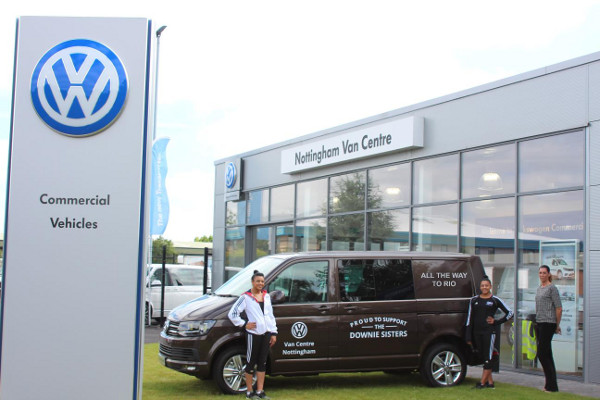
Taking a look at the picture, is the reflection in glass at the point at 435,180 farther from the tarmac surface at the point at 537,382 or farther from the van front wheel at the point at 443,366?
the van front wheel at the point at 443,366

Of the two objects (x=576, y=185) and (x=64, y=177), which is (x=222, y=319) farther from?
(x=576, y=185)

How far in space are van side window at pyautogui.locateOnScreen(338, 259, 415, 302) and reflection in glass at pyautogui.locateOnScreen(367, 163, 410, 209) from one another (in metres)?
5.00

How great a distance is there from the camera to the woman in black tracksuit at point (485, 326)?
10.8 metres

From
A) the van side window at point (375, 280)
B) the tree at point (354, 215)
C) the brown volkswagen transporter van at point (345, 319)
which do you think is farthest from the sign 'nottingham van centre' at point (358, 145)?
the van side window at point (375, 280)

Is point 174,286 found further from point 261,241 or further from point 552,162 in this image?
point 552,162

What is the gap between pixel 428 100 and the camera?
1548 cm

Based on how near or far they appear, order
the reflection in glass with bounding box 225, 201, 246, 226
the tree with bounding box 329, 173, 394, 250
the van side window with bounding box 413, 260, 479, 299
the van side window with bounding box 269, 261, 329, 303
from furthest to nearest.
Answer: the reflection in glass with bounding box 225, 201, 246, 226
the tree with bounding box 329, 173, 394, 250
the van side window with bounding box 413, 260, 479, 299
the van side window with bounding box 269, 261, 329, 303

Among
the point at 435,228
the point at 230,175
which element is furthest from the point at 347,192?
the point at 230,175

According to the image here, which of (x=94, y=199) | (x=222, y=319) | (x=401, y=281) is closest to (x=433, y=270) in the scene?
(x=401, y=281)

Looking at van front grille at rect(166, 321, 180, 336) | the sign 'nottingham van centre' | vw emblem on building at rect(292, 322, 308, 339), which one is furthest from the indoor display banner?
the sign 'nottingham van centre'

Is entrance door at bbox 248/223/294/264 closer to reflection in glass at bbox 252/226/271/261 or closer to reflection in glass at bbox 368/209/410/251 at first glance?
reflection in glass at bbox 252/226/271/261

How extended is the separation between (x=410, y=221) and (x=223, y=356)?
7023 millimetres

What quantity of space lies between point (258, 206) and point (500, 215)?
9868mm

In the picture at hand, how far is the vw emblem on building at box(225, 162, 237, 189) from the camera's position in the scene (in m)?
23.2
